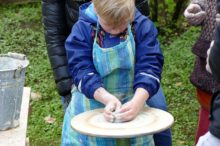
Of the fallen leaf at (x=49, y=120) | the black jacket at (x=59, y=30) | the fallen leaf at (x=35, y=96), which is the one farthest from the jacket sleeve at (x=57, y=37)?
the fallen leaf at (x=35, y=96)

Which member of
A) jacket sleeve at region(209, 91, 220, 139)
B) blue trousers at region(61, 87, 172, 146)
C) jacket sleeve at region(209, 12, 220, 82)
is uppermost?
jacket sleeve at region(209, 12, 220, 82)

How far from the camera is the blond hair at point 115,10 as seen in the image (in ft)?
9.37

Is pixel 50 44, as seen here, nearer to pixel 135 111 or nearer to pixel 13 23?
pixel 135 111

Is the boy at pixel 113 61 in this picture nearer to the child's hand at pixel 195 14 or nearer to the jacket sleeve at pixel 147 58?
the jacket sleeve at pixel 147 58

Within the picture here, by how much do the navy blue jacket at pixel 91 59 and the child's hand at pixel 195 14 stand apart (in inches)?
14.1

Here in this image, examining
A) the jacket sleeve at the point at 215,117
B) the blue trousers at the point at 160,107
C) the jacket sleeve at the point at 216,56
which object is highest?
the jacket sleeve at the point at 216,56

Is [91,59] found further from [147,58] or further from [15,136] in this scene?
[15,136]

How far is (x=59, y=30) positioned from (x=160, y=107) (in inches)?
30.5

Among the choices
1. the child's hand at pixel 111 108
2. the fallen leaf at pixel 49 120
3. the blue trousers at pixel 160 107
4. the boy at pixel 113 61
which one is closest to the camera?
the child's hand at pixel 111 108

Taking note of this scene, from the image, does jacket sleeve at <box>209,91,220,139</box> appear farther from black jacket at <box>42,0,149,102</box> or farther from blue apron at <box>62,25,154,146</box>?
black jacket at <box>42,0,149,102</box>

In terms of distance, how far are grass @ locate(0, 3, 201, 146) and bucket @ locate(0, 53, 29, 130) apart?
1.73 metres

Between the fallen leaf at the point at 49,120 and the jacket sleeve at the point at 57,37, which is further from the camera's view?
the fallen leaf at the point at 49,120

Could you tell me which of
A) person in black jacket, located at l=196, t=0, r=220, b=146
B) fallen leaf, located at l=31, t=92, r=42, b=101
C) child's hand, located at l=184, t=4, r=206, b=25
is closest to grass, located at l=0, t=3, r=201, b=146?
fallen leaf, located at l=31, t=92, r=42, b=101

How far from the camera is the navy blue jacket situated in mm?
2984
